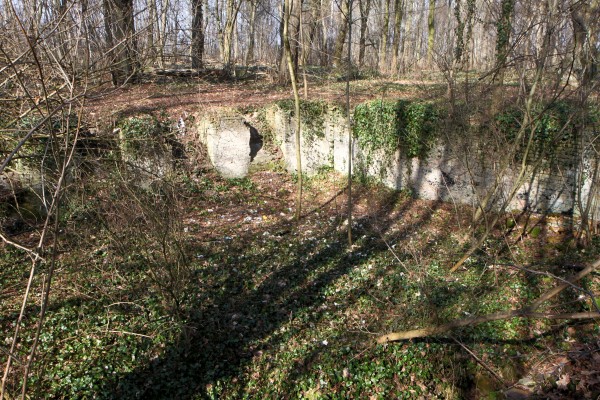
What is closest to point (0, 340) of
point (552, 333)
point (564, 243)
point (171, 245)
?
point (171, 245)

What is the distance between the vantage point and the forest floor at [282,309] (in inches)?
212

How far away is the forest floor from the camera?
212 inches

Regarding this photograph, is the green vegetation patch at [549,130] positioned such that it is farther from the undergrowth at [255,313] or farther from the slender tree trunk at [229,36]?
the slender tree trunk at [229,36]

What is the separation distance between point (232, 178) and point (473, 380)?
25.4 feet

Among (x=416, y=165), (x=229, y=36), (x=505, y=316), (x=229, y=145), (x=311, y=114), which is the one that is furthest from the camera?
(x=229, y=36)

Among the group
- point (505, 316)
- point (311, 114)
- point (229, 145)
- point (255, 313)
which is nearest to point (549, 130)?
point (505, 316)

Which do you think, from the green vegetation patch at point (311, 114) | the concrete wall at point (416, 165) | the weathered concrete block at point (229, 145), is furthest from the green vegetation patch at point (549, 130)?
the weathered concrete block at point (229, 145)

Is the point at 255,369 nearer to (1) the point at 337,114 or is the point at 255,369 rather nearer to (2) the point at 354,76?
(1) the point at 337,114

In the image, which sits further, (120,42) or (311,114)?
(311,114)

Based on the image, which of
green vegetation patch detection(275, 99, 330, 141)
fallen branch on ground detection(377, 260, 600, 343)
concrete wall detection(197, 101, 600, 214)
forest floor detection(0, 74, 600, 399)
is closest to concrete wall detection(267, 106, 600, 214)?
concrete wall detection(197, 101, 600, 214)

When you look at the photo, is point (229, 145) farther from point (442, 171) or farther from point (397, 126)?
point (442, 171)

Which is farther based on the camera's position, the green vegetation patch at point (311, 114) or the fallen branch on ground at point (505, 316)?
the green vegetation patch at point (311, 114)

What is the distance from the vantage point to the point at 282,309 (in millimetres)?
6688

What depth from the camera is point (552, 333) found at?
20.2ft
